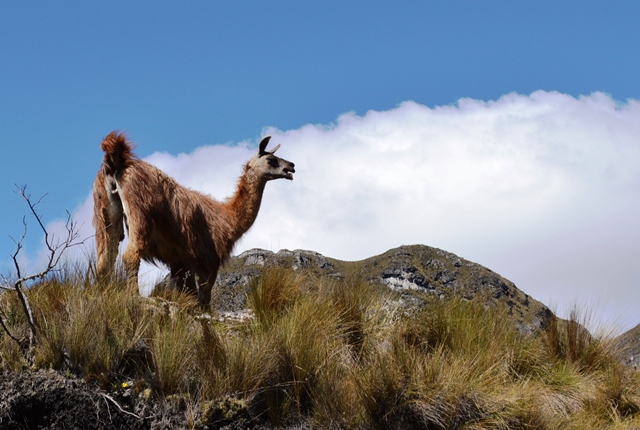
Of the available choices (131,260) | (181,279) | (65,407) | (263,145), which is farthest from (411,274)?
(65,407)

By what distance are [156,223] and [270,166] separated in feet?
9.10

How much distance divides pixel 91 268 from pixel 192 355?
71.9 inches

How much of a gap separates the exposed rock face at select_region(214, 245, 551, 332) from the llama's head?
1.82 metres

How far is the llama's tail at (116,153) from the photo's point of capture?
34.3 feet

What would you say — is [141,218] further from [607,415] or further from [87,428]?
[607,415]

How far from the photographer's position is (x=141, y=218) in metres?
10.4

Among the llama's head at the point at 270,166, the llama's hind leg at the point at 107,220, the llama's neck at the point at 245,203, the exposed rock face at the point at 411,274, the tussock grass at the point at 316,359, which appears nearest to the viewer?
the tussock grass at the point at 316,359

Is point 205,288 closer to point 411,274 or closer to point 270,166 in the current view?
point 270,166

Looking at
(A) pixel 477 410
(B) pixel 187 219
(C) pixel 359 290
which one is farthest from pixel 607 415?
(B) pixel 187 219

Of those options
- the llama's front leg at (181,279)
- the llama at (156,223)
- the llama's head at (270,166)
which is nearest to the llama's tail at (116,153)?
the llama at (156,223)

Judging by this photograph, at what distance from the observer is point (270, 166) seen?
13.1m

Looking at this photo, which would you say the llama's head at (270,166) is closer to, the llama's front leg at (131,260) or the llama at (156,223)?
the llama at (156,223)

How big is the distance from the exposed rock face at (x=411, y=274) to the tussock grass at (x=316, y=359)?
2.33ft

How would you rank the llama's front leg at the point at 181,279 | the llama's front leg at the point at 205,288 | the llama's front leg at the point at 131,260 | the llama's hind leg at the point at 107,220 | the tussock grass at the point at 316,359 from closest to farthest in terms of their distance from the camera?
the tussock grass at the point at 316,359 < the llama's front leg at the point at 131,260 < the llama's hind leg at the point at 107,220 < the llama's front leg at the point at 205,288 < the llama's front leg at the point at 181,279
